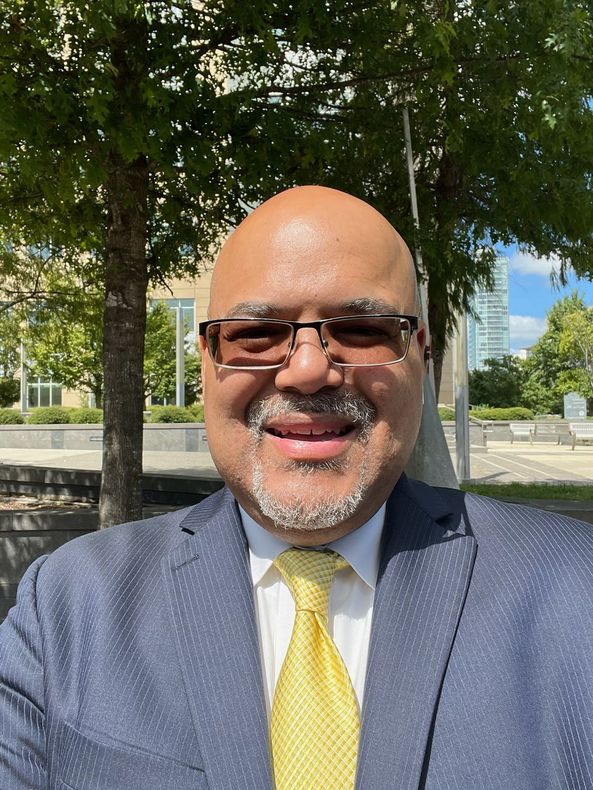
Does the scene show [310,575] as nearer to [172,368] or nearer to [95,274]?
[95,274]

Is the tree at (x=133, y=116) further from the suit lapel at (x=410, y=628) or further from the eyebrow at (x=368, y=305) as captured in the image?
the suit lapel at (x=410, y=628)

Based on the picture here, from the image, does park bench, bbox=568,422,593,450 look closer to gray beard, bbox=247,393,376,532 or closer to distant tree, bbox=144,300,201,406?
distant tree, bbox=144,300,201,406

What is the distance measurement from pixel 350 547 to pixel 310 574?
0.09 meters

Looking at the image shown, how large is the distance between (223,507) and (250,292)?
1.62ft

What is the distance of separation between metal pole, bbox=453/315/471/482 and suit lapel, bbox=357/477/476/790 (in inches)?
489

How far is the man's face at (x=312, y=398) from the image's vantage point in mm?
1336

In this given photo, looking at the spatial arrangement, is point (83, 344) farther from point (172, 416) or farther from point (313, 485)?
point (313, 485)

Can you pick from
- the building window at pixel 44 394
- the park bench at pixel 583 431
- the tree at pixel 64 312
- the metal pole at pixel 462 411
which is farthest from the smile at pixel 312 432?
the building window at pixel 44 394

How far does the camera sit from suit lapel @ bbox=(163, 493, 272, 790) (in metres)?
1.21

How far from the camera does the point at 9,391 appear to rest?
45.0 meters

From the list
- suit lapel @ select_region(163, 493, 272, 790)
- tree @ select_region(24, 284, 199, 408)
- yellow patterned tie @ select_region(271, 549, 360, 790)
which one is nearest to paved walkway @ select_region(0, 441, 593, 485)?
tree @ select_region(24, 284, 199, 408)

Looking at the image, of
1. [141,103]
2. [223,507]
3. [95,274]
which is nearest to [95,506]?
[95,274]

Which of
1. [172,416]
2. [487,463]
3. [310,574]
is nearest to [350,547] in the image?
[310,574]

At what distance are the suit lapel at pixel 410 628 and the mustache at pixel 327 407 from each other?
281 mm
